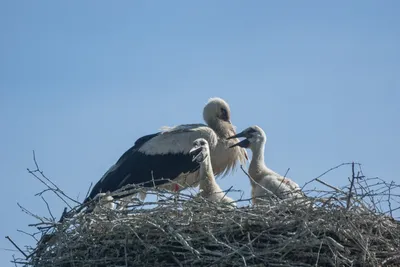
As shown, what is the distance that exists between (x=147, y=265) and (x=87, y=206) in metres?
0.69

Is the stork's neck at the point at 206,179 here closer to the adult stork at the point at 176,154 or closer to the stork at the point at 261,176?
the stork at the point at 261,176

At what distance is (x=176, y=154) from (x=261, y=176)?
2.59m

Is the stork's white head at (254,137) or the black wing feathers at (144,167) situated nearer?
the stork's white head at (254,137)

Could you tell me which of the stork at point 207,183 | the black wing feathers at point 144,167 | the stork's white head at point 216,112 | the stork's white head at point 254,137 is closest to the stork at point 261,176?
the stork's white head at point 254,137

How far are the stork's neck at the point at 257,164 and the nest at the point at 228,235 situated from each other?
1.53m

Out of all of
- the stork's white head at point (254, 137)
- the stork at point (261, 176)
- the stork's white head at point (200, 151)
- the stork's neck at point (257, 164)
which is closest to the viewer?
the stork at point (261, 176)

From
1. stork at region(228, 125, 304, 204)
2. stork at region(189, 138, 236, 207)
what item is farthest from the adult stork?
stork at region(189, 138, 236, 207)

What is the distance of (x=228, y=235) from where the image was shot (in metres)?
5.89

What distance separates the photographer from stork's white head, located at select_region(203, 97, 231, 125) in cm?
1041

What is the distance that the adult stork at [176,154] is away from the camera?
9961 millimetres

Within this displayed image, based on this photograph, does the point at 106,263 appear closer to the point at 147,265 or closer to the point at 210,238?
the point at 147,265

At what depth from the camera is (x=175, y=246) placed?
5887mm

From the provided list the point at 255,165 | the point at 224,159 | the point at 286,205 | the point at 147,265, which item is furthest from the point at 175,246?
the point at 224,159

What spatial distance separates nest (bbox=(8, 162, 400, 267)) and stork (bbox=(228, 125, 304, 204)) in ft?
1.35
